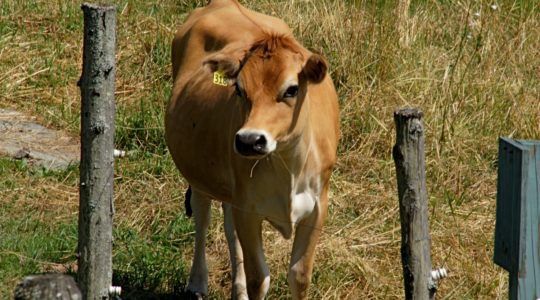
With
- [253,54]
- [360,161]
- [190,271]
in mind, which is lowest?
[190,271]

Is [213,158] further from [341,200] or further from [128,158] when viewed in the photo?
[128,158]

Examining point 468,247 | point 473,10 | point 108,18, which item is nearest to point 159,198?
point 468,247

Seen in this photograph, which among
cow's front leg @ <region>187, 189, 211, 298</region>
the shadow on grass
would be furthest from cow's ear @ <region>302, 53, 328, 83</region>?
the shadow on grass

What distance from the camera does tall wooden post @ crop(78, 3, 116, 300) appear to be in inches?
204

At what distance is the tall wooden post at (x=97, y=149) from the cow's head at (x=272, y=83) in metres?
0.64

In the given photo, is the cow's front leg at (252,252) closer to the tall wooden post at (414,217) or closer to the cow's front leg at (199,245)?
the cow's front leg at (199,245)

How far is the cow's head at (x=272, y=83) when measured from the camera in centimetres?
529

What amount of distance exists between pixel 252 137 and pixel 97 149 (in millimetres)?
741

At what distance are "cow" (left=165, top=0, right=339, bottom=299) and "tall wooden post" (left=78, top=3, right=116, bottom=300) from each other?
24.5 inches

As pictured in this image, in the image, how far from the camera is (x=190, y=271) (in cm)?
696

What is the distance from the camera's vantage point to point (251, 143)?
16.7 feet

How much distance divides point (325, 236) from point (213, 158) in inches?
41.1

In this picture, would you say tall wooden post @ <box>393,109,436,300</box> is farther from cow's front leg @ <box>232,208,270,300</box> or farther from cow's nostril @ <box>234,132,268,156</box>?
cow's front leg @ <box>232,208,270,300</box>

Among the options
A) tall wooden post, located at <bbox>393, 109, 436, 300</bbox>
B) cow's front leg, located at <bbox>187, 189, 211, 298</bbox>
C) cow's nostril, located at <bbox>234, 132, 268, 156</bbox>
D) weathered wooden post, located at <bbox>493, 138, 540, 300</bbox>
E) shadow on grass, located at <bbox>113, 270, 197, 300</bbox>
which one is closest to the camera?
weathered wooden post, located at <bbox>493, 138, 540, 300</bbox>
